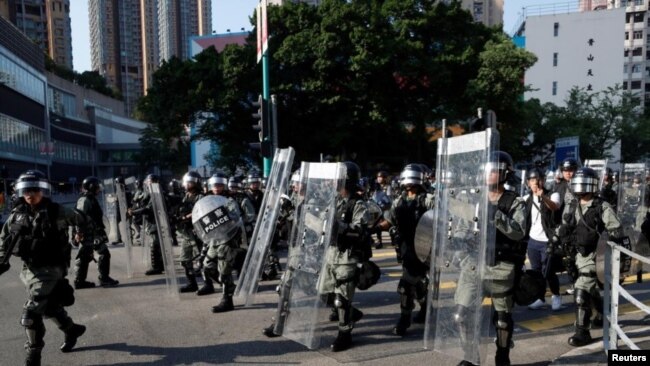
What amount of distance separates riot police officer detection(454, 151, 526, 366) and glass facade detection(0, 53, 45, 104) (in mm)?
39204

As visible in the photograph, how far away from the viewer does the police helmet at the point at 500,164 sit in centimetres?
371

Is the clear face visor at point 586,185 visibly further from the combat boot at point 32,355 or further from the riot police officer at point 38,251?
the combat boot at point 32,355

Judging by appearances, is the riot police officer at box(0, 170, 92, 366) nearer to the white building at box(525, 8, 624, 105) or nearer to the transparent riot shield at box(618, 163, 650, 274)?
the transparent riot shield at box(618, 163, 650, 274)

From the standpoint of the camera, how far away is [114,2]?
97.3m

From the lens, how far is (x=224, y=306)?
6.41 metres

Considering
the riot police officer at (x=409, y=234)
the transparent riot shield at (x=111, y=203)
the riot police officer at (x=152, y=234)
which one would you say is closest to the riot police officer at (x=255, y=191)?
the riot police officer at (x=152, y=234)

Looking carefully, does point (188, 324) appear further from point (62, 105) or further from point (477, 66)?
point (62, 105)

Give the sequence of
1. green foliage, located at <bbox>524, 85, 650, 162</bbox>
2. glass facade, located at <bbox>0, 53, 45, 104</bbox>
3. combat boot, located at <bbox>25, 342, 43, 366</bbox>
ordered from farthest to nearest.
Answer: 1. green foliage, located at <bbox>524, 85, 650, 162</bbox>
2. glass facade, located at <bbox>0, 53, 45, 104</bbox>
3. combat boot, located at <bbox>25, 342, 43, 366</bbox>

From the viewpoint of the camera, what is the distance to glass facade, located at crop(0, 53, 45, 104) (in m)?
34.6

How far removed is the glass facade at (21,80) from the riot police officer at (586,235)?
39284 millimetres

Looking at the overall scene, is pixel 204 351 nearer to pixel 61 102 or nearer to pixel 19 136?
pixel 19 136

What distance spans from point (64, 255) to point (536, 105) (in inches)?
1475

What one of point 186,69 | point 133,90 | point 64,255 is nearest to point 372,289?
point 64,255

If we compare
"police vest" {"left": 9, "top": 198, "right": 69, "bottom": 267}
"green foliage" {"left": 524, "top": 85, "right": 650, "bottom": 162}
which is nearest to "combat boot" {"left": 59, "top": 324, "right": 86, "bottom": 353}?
"police vest" {"left": 9, "top": 198, "right": 69, "bottom": 267}
